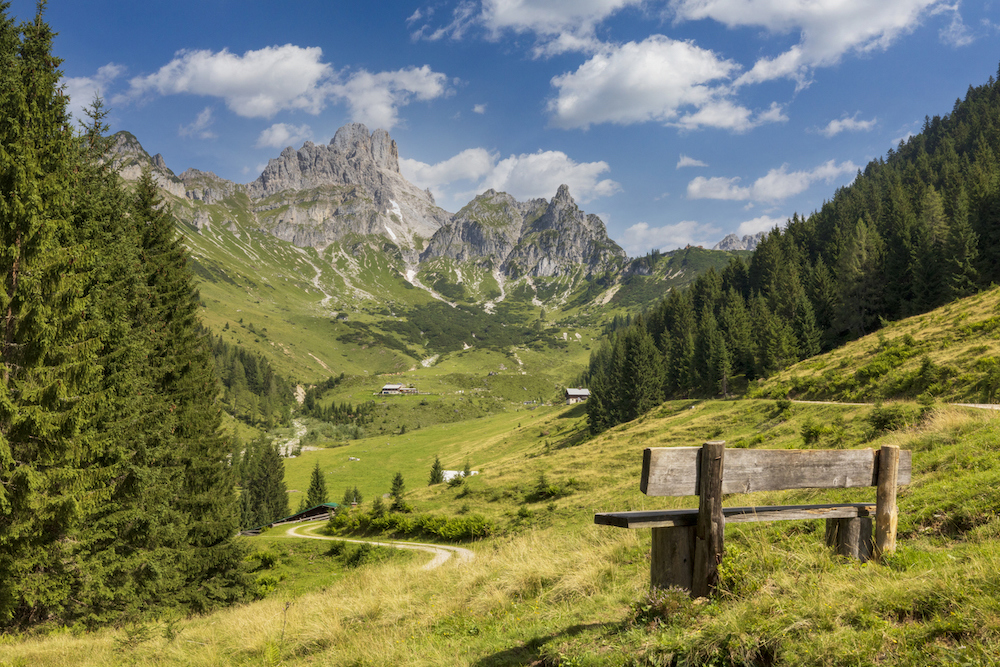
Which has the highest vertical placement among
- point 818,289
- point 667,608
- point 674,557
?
point 818,289

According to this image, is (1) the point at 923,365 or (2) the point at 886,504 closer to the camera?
(2) the point at 886,504

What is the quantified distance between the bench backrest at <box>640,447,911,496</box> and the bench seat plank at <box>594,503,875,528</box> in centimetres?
29

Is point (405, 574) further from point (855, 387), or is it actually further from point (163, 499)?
point (855, 387)

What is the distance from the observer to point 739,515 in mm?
5496

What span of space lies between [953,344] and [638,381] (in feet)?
165

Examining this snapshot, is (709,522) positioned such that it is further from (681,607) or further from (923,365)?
(923,365)

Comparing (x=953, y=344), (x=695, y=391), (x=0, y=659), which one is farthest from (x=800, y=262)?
(x=0, y=659)

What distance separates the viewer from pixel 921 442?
503 inches

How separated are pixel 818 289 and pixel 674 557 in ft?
288

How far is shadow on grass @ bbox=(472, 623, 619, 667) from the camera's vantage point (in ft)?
18.5

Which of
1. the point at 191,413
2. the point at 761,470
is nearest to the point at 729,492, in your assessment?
the point at 761,470

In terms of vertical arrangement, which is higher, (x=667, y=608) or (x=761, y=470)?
(x=761, y=470)

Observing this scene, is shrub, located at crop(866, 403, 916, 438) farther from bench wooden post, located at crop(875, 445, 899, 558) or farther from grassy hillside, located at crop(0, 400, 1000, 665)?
bench wooden post, located at crop(875, 445, 899, 558)

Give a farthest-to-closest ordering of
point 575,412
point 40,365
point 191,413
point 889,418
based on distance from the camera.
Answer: point 575,412
point 191,413
point 889,418
point 40,365
